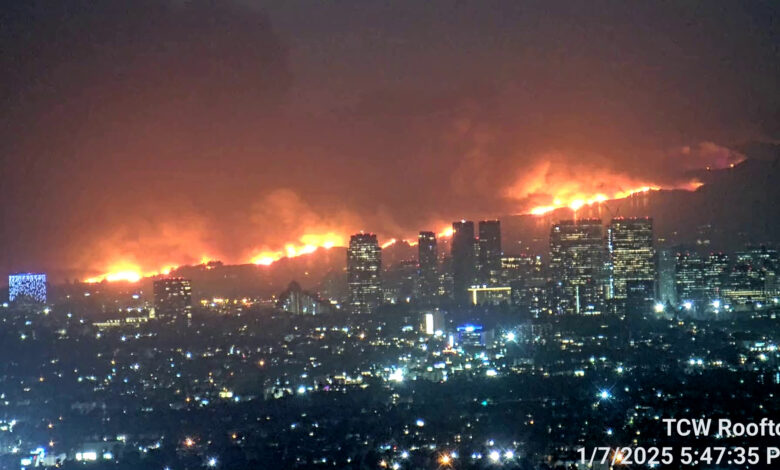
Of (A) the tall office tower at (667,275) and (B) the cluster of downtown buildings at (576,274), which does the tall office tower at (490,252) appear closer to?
(B) the cluster of downtown buildings at (576,274)

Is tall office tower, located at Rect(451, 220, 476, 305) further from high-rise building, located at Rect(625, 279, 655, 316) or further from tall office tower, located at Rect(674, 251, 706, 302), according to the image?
tall office tower, located at Rect(674, 251, 706, 302)

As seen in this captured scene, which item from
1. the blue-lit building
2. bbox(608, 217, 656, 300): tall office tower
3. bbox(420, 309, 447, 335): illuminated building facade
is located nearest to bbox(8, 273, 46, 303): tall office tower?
bbox(420, 309, 447, 335): illuminated building facade

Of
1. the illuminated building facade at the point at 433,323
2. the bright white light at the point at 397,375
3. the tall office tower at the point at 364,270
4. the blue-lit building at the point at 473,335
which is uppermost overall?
the tall office tower at the point at 364,270

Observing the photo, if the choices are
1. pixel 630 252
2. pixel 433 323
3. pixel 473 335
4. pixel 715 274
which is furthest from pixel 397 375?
pixel 715 274

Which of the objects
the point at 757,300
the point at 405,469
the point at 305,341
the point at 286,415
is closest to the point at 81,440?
the point at 286,415

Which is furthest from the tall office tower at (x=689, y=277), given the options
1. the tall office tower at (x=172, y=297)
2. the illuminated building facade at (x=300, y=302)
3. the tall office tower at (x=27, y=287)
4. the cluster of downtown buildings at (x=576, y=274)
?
the tall office tower at (x=27, y=287)

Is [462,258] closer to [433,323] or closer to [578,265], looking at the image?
[578,265]
